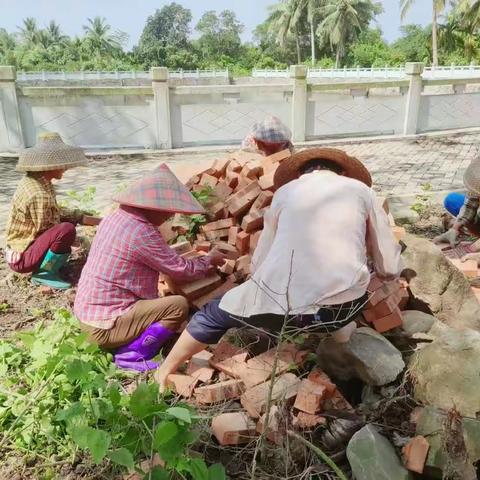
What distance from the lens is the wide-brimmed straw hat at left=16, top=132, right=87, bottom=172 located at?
3.96 m

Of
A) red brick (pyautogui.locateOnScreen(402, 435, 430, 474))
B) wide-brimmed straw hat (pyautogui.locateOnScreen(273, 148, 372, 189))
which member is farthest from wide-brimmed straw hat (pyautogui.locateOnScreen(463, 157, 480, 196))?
red brick (pyautogui.locateOnScreen(402, 435, 430, 474))

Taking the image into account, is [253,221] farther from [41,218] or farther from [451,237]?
[451,237]

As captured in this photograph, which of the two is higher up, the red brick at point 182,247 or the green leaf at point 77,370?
the green leaf at point 77,370

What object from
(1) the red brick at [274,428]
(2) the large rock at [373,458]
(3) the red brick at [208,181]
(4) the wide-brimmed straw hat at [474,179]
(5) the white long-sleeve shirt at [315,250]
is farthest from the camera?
(3) the red brick at [208,181]

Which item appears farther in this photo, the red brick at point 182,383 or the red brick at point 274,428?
the red brick at point 182,383

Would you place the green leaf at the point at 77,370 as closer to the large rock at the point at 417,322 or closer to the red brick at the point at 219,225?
the large rock at the point at 417,322

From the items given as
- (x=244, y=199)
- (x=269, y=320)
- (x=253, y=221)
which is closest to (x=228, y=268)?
(x=253, y=221)

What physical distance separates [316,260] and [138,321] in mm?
1217

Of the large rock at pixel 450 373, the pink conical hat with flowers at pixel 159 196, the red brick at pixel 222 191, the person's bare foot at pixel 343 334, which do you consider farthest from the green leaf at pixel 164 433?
the red brick at pixel 222 191

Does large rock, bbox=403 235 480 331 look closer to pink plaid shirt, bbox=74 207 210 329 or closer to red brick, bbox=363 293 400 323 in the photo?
red brick, bbox=363 293 400 323

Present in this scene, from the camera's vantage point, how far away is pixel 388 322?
2.93m

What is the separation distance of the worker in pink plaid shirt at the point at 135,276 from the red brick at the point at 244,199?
1027mm

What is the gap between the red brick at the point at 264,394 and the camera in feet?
8.00

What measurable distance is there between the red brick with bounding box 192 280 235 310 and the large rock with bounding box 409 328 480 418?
1334mm
